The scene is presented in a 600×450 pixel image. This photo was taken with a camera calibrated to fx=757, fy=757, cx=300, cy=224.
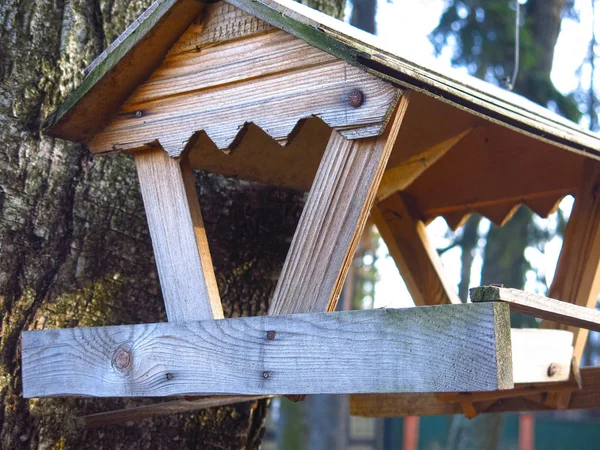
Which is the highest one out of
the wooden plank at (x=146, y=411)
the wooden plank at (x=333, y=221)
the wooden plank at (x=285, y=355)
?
the wooden plank at (x=333, y=221)

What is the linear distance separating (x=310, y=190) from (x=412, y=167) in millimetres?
703

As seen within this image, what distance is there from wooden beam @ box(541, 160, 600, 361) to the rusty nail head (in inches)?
42.3

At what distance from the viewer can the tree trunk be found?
1954 millimetres

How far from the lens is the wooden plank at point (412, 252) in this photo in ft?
8.52

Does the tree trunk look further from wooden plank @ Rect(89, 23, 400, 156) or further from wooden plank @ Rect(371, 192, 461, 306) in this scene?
wooden plank @ Rect(371, 192, 461, 306)

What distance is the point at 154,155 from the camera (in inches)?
73.3

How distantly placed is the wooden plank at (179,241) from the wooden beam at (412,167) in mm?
767

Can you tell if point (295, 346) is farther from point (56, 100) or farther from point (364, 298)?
point (364, 298)

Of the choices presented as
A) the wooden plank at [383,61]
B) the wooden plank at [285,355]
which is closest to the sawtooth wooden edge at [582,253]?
the wooden plank at [383,61]

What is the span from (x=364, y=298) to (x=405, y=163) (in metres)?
12.3

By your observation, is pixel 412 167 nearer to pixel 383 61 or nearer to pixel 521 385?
pixel 521 385

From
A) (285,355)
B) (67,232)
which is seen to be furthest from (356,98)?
(67,232)

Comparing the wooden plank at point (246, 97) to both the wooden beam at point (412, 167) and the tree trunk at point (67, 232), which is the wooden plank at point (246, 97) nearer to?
the tree trunk at point (67, 232)

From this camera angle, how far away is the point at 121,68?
5.90 ft
